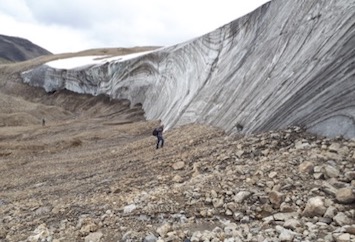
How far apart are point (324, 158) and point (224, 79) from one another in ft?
33.2

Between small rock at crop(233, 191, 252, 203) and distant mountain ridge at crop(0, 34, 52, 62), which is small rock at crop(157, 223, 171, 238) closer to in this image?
small rock at crop(233, 191, 252, 203)

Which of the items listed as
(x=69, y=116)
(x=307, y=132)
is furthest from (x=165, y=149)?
(x=69, y=116)

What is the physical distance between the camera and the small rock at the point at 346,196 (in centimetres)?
711

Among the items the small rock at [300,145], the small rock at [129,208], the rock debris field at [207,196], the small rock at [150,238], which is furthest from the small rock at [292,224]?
the small rock at [129,208]

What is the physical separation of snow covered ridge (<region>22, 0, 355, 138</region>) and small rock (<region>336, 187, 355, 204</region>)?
216cm

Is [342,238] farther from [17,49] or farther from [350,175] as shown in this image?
[17,49]

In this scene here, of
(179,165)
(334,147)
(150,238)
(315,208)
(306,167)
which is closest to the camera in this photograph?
(315,208)

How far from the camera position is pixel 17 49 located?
404 feet

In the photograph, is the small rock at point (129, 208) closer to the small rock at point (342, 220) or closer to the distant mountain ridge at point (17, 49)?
the small rock at point (342, 220)

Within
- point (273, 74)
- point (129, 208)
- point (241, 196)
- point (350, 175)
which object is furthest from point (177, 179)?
point (273, 74)

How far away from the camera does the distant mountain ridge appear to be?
117662 mm

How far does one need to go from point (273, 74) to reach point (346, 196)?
7.28m

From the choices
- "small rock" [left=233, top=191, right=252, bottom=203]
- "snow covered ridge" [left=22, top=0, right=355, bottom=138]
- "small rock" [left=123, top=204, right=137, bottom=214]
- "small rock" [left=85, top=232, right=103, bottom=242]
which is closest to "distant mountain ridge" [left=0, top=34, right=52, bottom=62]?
"snow covered ridge" [left=22, top=0, right=355, bottom=138]

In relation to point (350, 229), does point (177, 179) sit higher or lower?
lower
